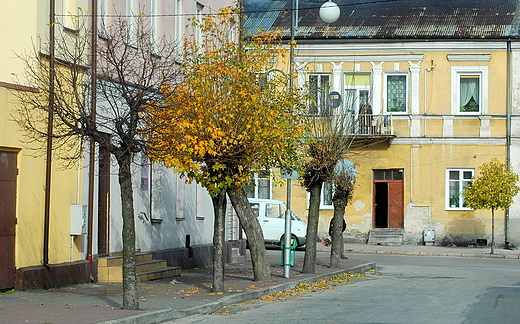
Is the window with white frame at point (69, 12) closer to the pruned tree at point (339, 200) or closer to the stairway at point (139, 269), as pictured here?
the stairway at point (139, 269)

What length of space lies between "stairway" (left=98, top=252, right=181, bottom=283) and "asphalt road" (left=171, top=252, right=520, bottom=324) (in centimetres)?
377

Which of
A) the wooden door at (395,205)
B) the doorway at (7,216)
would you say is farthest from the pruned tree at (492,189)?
the doorway at (7,216)

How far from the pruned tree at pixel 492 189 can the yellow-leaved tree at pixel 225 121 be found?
1811cm

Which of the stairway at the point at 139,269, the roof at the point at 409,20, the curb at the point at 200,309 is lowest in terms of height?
the curb at the point at 200,309

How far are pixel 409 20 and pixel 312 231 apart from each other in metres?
20.9

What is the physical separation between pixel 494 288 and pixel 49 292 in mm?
9798

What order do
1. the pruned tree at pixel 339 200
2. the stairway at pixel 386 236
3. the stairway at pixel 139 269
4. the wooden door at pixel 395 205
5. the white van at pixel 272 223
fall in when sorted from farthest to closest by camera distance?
1. the wooden door at pixel 395 205
2. the stairway at pixel 386 236
3. the white van at pixel 272 223
4. the pruned tree at pixel 339 200
5. the stairway at pixel 139 269

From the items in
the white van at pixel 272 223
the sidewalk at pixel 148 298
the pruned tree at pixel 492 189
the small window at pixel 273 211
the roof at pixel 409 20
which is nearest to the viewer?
the sidewalk at pixel 148 298

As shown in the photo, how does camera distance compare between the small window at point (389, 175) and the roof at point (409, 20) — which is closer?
the roof at point (409, 20)

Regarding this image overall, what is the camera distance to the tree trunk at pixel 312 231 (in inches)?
855

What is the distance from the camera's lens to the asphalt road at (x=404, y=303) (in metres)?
13.4

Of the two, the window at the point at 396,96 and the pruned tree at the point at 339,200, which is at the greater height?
the window at the point at 396,96

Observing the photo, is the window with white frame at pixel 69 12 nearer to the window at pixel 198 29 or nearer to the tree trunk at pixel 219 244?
the tree trunk at pixel 219 244

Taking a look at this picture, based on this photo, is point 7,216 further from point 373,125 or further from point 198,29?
point 373,125
